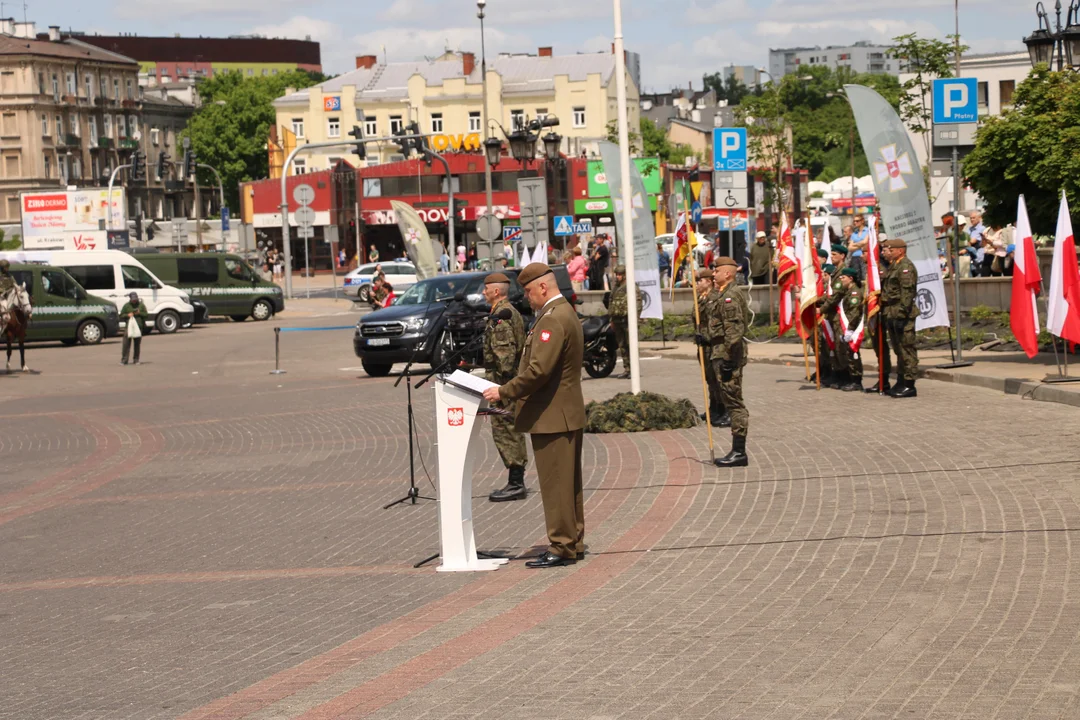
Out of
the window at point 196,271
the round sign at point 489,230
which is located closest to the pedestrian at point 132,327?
the round sign at point 489,230

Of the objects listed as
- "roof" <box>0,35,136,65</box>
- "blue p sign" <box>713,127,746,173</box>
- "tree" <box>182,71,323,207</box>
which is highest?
"roof" <box>0,35,136,65</box>

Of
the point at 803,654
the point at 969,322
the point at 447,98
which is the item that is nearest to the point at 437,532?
the point at 803,654

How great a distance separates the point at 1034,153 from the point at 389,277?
39186mm

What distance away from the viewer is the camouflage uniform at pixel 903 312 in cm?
1673

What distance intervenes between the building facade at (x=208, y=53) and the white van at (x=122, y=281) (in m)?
140

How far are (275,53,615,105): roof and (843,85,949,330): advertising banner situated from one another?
88098 millimetres

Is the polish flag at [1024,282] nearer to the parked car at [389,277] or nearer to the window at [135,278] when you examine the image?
the window at [135,278]

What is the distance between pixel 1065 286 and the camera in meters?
15.9

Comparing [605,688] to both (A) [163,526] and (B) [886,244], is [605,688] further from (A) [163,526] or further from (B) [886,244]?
(B) [886,244]

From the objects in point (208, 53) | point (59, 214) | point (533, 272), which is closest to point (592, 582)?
point (533, 272)

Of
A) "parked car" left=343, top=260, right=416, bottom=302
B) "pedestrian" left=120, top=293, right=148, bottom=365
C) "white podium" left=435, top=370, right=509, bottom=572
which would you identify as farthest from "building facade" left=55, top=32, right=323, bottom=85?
"white podium" left=435, top=370, right=509, bottom=572

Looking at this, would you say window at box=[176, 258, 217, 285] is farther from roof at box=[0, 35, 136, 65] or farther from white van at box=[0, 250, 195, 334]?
roof at box=[0, 35, 136, 65]

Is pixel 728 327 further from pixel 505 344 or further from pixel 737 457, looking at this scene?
pixel 505 344

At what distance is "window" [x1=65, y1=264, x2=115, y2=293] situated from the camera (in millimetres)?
38688
